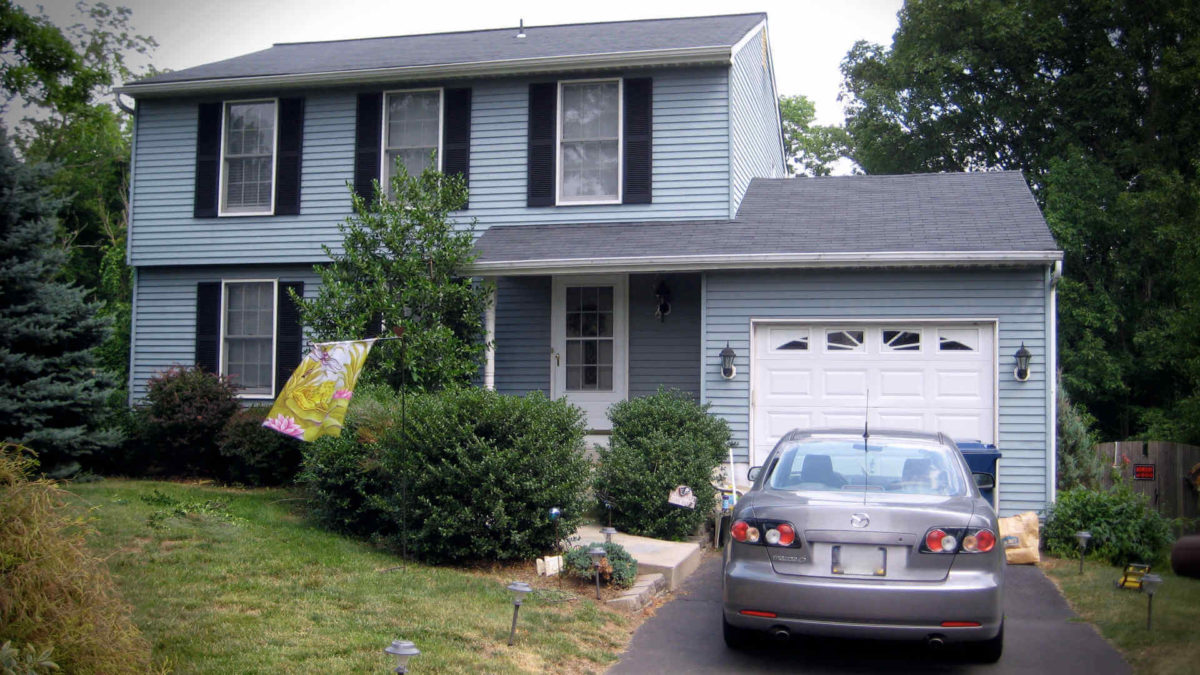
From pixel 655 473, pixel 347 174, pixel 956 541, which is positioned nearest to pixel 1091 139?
pixel 347 174

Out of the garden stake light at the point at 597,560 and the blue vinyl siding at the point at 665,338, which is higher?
the blue vinyl siding at the point at 665,338

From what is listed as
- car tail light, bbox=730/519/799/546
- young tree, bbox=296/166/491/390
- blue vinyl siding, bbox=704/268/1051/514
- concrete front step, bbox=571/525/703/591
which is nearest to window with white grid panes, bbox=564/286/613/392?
young tree, bbox=296/166/491/390

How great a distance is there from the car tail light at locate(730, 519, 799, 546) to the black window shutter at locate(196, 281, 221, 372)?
445 inches

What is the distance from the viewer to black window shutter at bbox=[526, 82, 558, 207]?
46.6 ft

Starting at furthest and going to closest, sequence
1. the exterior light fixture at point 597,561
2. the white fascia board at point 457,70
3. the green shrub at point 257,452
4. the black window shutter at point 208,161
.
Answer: the black window shutter at point 208,161, the white fascia board at point 457,70, the green shrub at point 257,452, the exterior light fixture at point 597,561

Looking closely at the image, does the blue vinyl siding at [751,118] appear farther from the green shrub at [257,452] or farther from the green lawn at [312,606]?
the green lawn at [312,606]

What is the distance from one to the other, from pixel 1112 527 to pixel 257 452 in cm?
951

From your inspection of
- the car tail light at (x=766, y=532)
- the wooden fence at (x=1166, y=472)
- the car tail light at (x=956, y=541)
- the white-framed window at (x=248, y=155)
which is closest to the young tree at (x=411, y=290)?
the white-framed window at (x=248, y=155)

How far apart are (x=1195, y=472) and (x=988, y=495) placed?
4.21 meters

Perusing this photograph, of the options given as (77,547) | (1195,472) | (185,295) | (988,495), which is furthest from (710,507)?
(185,295)

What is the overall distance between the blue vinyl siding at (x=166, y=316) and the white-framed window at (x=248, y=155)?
102cm

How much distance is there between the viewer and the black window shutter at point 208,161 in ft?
50.0

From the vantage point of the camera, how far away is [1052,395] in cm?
1141

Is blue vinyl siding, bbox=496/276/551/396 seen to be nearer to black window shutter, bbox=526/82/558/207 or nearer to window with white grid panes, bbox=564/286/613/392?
window with white grid panes, bbox=564/286/613/392
